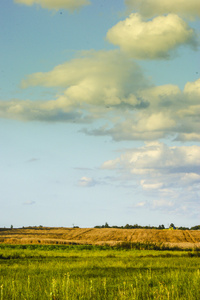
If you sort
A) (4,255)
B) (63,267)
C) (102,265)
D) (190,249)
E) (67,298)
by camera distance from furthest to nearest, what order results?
(190,249), (4,255), (102,265), (63,267), (67,298)

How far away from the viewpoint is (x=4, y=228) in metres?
104

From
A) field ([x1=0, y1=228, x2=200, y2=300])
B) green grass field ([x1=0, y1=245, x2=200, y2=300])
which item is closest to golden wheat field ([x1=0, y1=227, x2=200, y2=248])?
field ([x1=0, y1=228, x2=200, y2=300])

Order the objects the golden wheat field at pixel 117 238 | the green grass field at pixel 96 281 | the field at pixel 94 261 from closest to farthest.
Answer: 1. the green grass field at pixel 96 281
2. the field at pixel 94 261
3. the golden wheat field at pixel 117 238

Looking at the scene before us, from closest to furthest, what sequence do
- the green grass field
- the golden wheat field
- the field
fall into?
the green grass field
the field
the golden wheat field

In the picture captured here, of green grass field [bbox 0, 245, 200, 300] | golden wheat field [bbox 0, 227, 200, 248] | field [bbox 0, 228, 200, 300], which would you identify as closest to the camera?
green grass field [bbox 0, 245, 200, 300]

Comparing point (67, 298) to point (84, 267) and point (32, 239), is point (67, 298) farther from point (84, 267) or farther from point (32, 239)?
point (32, 239)

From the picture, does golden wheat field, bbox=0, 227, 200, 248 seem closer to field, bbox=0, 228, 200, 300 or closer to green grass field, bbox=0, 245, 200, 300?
field, bbox=0, 228, 200, 300

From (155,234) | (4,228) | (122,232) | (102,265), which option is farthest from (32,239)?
(102,265)

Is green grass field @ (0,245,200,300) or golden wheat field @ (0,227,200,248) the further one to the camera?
golden wheat field @ (0,227,200,248)

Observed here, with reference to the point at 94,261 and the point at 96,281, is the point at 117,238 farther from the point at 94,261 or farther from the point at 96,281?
the point at 96,281

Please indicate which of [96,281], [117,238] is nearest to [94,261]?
[96,281]

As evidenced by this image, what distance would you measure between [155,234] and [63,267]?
163ft

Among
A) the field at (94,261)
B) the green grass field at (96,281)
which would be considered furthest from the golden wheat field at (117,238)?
the green grass field at (96,281)

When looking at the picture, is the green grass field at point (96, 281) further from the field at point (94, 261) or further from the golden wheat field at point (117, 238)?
the golden wheat field at point (117, 238)
